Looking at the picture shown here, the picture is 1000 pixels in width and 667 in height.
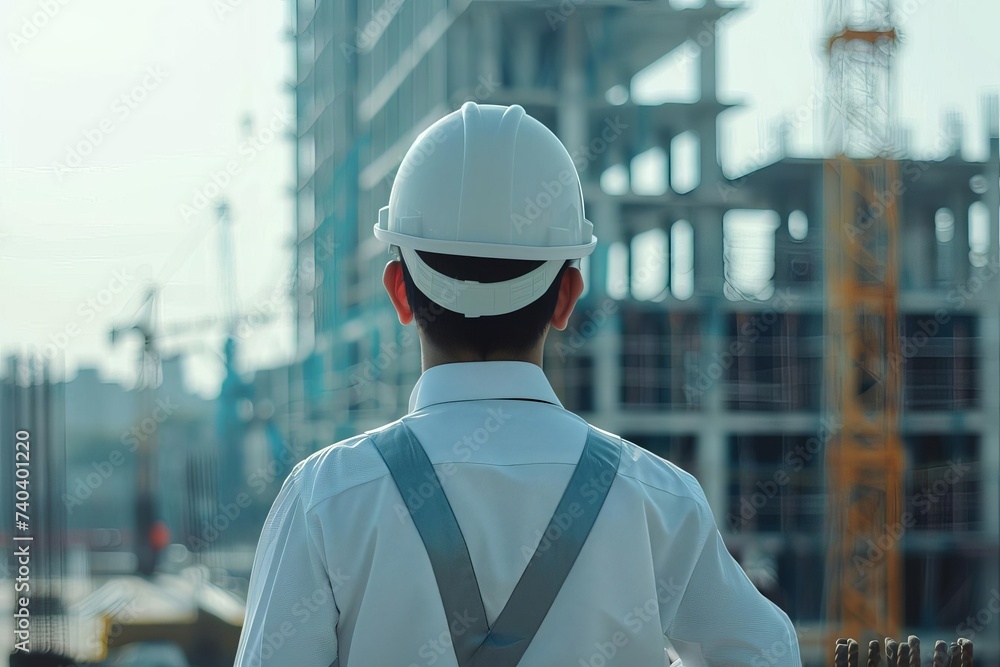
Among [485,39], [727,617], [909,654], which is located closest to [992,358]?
[485,39]

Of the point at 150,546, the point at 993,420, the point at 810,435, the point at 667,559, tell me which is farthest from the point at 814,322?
the point at 667,559

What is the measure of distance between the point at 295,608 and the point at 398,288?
0.19 metres

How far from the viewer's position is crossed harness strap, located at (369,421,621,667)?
516mm

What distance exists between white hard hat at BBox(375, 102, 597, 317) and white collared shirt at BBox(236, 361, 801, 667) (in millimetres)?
44

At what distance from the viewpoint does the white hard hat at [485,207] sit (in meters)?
0.56

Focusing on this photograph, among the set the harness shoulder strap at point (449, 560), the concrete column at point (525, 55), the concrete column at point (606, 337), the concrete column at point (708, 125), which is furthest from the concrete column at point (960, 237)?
the harness shoulder strap at point (449, 560)

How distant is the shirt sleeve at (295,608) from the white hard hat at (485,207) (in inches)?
5.8

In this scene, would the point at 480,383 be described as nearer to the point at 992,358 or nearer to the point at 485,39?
the point at 485,39

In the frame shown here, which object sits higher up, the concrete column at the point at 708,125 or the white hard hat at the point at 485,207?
the concrete column at the point at 708,125

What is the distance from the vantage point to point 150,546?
15.8m

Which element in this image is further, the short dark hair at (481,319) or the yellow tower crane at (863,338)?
the yellow tower crane at (863,338)

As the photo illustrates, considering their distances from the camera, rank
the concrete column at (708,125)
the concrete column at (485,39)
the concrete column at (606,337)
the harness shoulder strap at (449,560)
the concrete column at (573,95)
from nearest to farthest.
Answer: the harness shoulder strap at (449,560) → the concrete column at (606,337) → the concrete column at (485,39) → the concrete column at (708,125) → the concrete column at (573,95)

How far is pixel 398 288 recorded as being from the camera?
609 mm

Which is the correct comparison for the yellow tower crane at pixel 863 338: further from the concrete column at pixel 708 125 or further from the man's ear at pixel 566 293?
the man's ear at pixel 566 293
